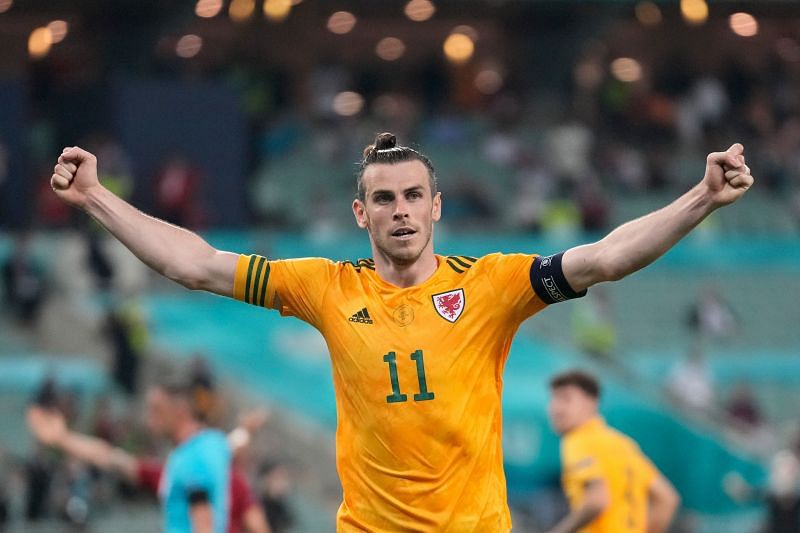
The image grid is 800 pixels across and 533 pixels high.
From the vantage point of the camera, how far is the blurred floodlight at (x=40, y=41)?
2903 cm

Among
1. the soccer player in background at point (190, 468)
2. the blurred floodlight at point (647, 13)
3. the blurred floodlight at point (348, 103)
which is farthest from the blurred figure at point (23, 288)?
the blurred floodlight at point (647, 13)

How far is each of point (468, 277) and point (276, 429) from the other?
1386 centimetres

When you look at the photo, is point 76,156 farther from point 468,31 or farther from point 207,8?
point 468,31

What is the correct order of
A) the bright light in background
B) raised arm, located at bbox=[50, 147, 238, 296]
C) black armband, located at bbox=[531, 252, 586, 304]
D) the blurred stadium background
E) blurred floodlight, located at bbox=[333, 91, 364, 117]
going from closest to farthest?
black armband, located at bbox=[531, 252, 586, 304], raised arm, located at bbox=[50, 147, 238, 296], the blurred stadium background, the bright light in background, blurred floodlight, located at bbox=[333, 91, 364, 117]

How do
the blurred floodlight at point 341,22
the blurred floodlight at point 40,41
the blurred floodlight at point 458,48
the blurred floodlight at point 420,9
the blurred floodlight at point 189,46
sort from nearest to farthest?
the blurred floodlight at point 40,41 → the blurred floodlight at point 420,9 → the blurred floodlight at point 189,46 → the blurred floodlight at point 341,22 → the blurred floodlight at point 458,48

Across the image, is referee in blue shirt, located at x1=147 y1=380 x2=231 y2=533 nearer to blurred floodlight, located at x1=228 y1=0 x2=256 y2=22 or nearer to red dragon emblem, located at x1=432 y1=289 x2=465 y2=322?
red dragon emblem, located at x1=432 y1=289 x2=465 y2=322

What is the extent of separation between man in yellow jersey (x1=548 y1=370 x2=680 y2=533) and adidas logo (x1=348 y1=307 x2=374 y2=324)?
355 cm

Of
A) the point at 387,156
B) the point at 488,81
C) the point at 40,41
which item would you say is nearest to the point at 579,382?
the point at 387,156

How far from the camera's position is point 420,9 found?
30688mm

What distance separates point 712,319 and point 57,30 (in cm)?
1346

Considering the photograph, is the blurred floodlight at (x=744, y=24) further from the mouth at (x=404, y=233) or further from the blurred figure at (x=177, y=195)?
the mouth at (x=404, y=233)

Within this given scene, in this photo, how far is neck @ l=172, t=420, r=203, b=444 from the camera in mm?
8547

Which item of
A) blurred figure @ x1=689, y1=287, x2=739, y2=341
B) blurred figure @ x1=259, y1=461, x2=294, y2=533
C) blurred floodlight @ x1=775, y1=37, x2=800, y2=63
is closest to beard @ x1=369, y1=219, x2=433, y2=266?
blurred figure @ x1=259, y1=461, x2=294, y2=533

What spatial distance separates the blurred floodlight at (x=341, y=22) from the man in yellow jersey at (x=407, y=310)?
25.9 meters
